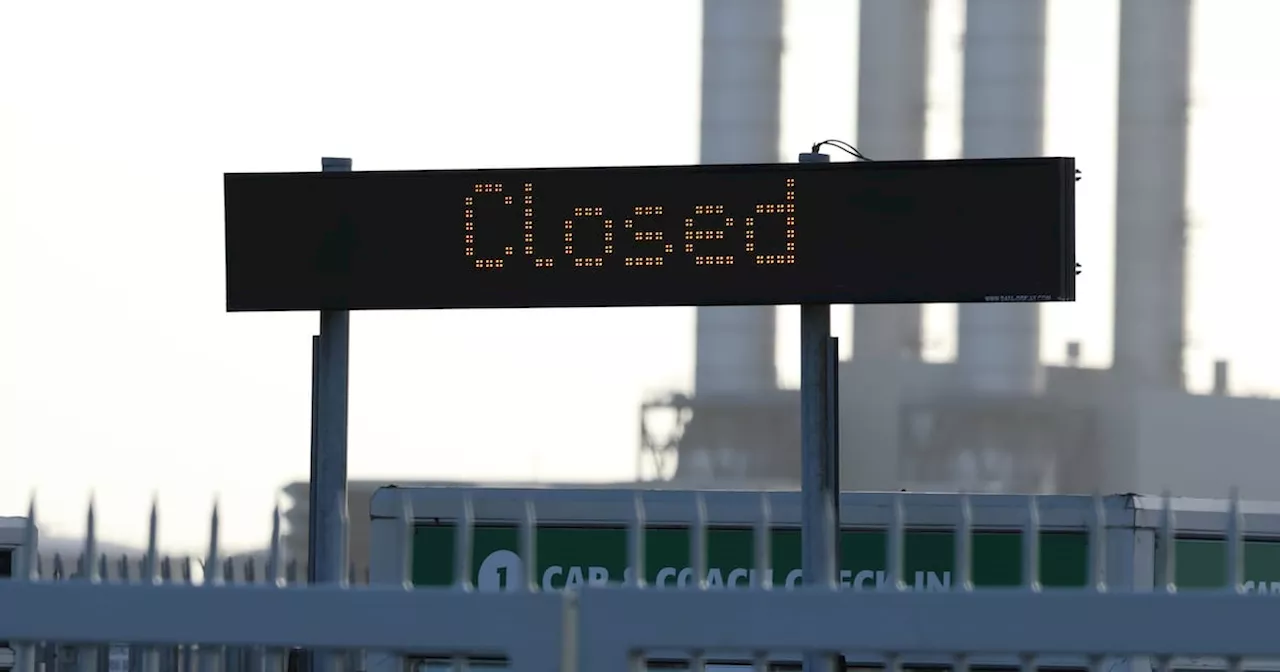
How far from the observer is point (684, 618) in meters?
5.07

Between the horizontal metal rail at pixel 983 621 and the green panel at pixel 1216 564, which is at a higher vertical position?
the horizontal metal rail at pixel 983 621

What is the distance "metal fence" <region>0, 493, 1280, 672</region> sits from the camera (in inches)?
197

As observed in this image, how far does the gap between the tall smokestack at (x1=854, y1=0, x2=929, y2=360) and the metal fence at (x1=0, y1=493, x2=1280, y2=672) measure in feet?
151

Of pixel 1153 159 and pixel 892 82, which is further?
pixel 892 82

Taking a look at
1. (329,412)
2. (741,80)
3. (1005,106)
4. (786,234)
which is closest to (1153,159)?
(1005,106)

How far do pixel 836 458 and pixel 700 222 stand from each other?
4.15 feet

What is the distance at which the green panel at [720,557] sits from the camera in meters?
10.7

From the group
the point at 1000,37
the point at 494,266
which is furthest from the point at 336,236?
the point at 1000,37

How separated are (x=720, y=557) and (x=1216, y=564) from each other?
234 cm

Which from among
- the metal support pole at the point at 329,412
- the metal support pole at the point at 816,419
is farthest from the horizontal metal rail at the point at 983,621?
the metal support pole at the point at 329,412

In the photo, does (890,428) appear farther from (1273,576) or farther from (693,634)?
(693,634)

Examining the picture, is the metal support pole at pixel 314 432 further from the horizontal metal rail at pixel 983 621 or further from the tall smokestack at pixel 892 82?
the tall smokestack at pixel 892 82

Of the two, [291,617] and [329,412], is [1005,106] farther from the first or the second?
[291,617]

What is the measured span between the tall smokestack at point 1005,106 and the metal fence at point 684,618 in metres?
42.9
